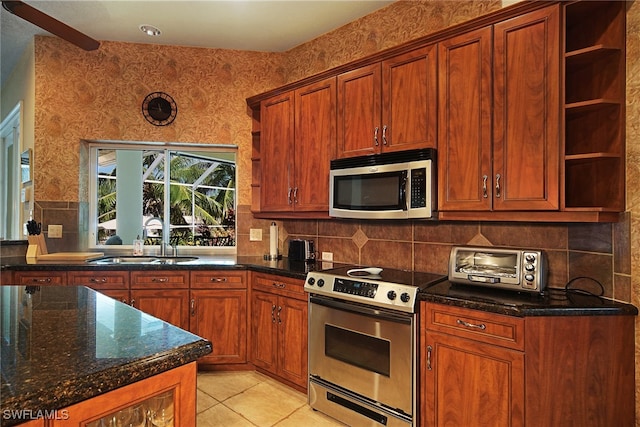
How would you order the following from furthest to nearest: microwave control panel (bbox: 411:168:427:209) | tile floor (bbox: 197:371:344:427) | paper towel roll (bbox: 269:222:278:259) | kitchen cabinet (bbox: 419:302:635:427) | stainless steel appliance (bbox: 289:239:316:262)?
paper towel roll (bbox: 269:222:278:259) < stainless steel appliance (bbox: 289:239:316:262) < tile floor (bbox: 197:371:344:427) < microwave control panel (bbox: 411:168:427:209) < kitchen cabinet (bbox: 419:302:635:427)

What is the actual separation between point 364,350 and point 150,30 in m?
3.19

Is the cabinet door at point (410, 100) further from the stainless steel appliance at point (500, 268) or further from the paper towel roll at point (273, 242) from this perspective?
the paper towel roll at point (273, 242)

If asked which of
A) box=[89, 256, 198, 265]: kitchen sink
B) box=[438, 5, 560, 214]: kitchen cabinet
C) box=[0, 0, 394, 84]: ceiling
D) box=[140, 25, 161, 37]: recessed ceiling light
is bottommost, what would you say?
box=[89, 256, 198, 265]: kitchen sink

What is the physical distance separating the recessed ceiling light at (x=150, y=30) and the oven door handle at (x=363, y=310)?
2.69 meters

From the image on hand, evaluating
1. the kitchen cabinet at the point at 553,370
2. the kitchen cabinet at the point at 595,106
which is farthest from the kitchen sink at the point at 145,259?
the kitchen cabinet at the point at 595,106

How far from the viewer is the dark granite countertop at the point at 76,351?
0.83 m

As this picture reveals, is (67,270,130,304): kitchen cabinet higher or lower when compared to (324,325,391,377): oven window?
higher

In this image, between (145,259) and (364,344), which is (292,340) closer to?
(364,344)

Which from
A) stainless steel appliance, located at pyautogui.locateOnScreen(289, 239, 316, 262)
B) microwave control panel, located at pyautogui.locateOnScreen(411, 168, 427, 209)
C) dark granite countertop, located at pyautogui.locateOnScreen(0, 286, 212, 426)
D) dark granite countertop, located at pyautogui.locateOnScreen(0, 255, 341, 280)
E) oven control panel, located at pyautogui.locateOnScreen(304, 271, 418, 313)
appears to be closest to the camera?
dark granite countertop, located at pyautogui.locateOnScreen(0, 286, 212, 426)

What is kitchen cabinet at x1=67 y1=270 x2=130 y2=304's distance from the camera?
2963 millimetres

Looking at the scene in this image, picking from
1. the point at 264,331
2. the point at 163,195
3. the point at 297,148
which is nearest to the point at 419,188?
the point at 297,148

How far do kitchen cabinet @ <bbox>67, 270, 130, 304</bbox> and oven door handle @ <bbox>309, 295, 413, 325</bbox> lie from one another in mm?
1562

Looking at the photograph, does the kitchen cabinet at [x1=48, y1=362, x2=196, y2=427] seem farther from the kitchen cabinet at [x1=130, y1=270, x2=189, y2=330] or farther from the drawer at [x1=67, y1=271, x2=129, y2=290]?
the drawer at [x1=67, y1=271, x2=129, y2=290]

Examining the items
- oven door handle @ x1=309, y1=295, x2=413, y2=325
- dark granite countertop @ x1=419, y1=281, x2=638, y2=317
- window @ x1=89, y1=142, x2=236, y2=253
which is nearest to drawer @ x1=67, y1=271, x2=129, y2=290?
window @ x1=89, y1=142, x2=236, y2=253
